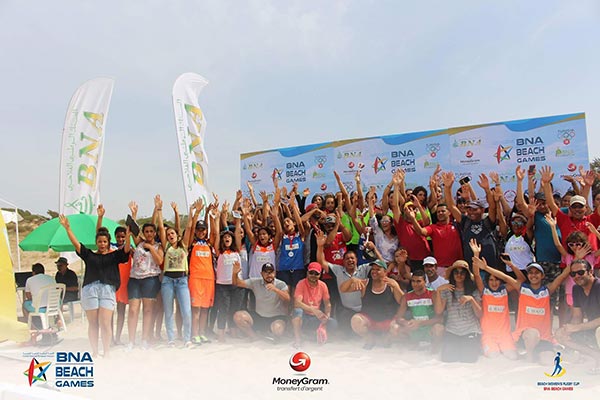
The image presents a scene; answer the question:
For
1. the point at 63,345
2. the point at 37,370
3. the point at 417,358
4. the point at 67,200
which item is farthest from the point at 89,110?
the point at 417,358

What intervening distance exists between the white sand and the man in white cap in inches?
28.8

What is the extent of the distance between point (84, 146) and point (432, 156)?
6650 millimetres

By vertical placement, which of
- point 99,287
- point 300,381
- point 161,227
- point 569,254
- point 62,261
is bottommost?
point 300,381

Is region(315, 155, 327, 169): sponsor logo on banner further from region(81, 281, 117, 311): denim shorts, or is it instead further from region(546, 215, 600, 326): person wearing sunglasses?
region(81, 281, 117, 311): denim shorts

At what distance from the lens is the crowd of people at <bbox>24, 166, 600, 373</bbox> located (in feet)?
14.6

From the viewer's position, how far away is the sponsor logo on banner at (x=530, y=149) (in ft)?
24.2

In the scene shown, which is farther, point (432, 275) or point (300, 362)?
point (432, 275)

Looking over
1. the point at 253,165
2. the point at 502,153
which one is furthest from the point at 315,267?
the point at 253,165

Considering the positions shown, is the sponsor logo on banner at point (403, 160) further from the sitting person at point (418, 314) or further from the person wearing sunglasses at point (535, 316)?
the person wearing sunglasses at point (535, 316)

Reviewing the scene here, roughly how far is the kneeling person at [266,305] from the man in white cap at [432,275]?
1.64m

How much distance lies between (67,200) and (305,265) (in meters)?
5.32

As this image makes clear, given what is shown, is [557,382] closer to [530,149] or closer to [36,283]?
[530,149]

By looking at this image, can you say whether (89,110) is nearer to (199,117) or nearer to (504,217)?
(199,117)

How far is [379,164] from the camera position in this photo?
28.4 feet
